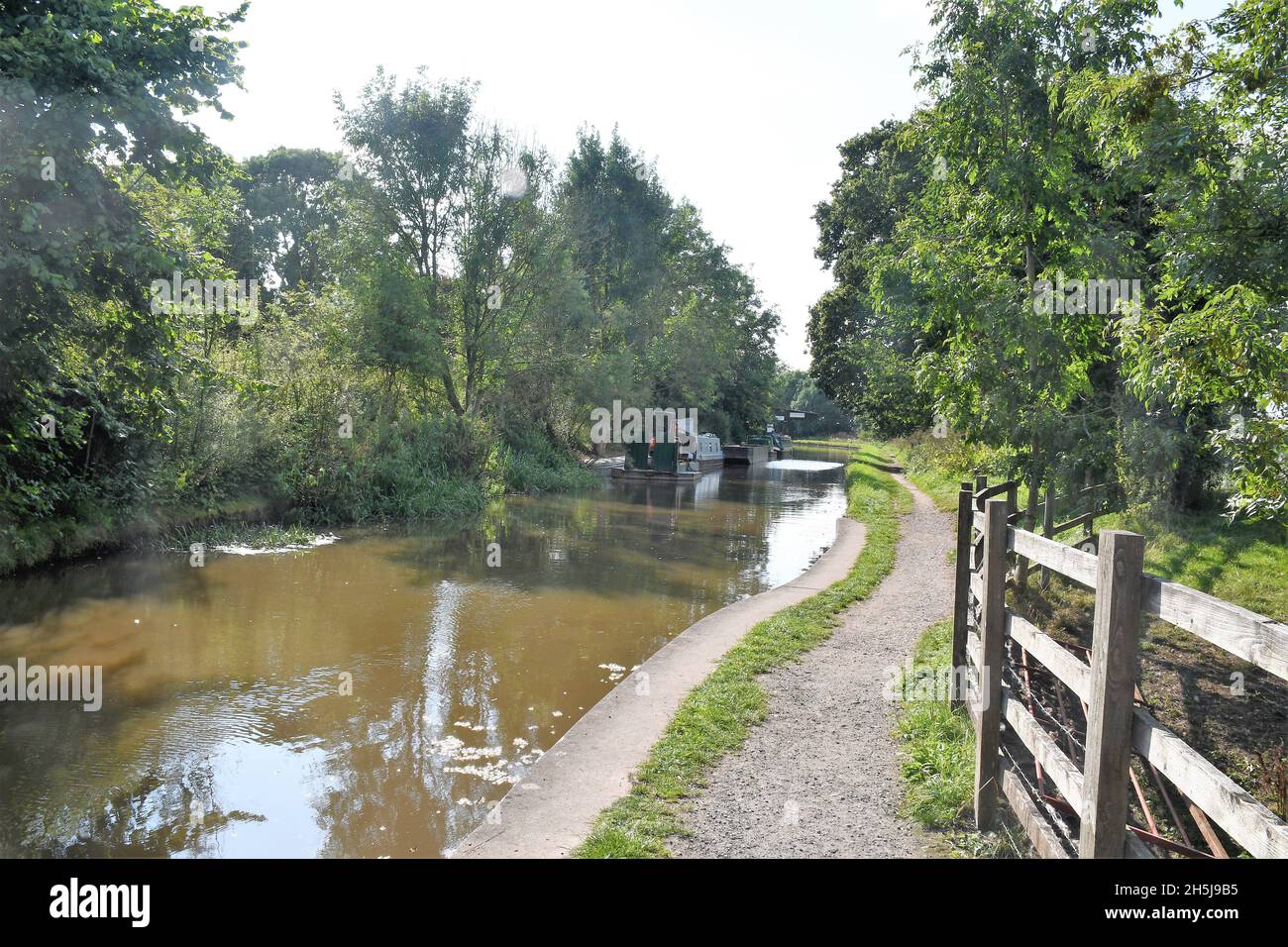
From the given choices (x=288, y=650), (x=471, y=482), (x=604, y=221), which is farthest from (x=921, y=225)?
(x=604, y=221)

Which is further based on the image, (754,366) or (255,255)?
(754,366)

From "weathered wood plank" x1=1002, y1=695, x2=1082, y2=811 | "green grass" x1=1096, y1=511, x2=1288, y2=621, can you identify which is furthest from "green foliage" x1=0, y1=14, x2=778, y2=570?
"green grass" x1=1096, y1=511, x2=1288, y2=621

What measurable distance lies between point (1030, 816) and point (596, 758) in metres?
2.94

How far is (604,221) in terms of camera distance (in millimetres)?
41250

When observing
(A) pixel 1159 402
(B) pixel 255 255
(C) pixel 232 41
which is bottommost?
(A) pixel 1159 402

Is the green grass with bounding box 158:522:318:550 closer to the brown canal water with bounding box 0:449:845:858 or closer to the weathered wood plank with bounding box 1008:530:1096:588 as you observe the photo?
the brown canal water with bounding box 0:449:845:858

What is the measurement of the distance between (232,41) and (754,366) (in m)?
46.1

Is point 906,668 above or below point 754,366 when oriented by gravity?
below

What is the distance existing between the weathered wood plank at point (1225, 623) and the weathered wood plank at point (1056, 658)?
1.58ft

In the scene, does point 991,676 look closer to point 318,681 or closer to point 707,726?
point 707,726

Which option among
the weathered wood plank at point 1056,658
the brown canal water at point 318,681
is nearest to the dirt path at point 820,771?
the weathered wood plank at point 1056,658

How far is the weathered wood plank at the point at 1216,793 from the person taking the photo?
224cm

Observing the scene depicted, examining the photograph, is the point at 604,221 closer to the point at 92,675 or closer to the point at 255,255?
the point at 255,255

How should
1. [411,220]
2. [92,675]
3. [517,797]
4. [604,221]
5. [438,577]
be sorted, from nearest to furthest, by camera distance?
[517,797], [92,675], [438,577], [411,220], [604,221]
